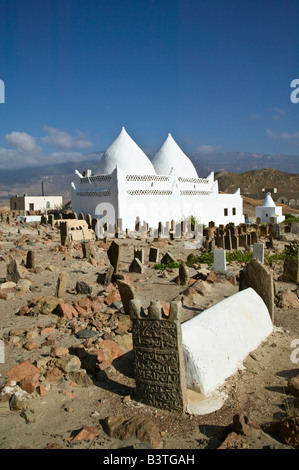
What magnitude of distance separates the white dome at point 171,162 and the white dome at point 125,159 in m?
2.33

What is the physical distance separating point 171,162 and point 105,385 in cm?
2402

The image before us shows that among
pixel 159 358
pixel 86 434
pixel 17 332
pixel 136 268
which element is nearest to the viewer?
pixel 86 434

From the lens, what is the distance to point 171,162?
27500mm

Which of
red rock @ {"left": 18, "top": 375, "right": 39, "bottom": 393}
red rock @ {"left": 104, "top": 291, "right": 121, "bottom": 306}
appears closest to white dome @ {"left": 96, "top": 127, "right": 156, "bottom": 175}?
red rock @ {"left": 104, "top": 291, "right": 121, "bottom": 306}

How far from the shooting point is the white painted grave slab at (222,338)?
4301mm

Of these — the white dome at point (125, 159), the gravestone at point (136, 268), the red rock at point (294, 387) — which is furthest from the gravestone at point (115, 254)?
the white dome at point (125, 159)

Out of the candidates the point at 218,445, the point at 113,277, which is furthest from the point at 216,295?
the point at 218,445

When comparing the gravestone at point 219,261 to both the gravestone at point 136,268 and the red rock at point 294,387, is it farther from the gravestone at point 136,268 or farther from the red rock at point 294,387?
the red rock at point 294,387

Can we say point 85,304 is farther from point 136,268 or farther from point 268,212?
point 268,212

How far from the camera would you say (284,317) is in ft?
23.0

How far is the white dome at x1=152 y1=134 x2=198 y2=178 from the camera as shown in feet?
89.0

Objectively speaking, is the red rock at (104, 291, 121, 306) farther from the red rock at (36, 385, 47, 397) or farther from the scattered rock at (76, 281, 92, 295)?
the red rock at (36, 385, 47, 397)

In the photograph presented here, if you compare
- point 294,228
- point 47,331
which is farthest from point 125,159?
point 47,331
